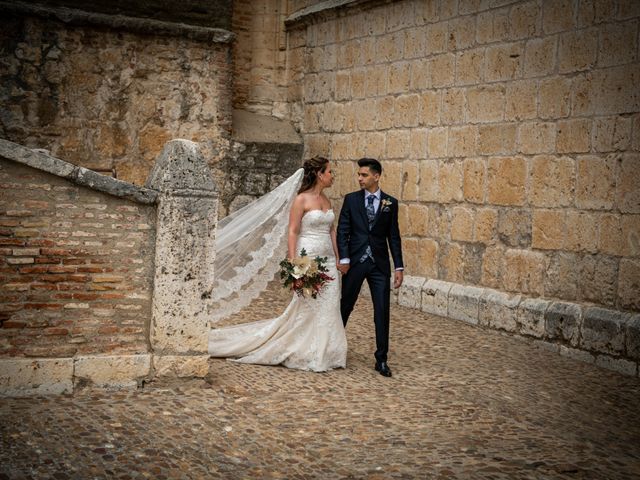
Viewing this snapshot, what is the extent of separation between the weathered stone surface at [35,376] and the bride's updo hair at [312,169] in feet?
9.37

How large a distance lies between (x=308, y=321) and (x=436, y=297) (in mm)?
3250

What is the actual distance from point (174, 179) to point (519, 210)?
4.55 m

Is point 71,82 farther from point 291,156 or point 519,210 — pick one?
point 519,210

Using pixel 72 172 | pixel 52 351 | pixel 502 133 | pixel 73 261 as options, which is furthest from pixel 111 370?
pixel 502 133

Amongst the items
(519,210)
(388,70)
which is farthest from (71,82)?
(519,210)

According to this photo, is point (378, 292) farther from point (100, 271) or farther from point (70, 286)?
point (70, 286)

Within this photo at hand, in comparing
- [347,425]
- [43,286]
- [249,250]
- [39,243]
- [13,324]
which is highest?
[39,243]

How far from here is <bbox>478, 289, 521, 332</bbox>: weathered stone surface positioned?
9602 millimetres

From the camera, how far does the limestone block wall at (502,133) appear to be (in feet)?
27.9

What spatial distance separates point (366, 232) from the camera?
799 cm

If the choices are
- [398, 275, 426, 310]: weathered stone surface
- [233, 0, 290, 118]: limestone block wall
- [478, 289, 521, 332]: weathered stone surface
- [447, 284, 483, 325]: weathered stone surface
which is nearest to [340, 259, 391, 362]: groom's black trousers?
[478, 289, 521, 332]: weathered stone surface

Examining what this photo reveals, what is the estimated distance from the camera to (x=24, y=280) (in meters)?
6.51

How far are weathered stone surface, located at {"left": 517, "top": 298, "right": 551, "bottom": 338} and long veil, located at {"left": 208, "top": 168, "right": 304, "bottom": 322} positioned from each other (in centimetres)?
295

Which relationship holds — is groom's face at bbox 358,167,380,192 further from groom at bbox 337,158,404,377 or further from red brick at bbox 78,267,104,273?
red brick at bbox 78,267,104,273
